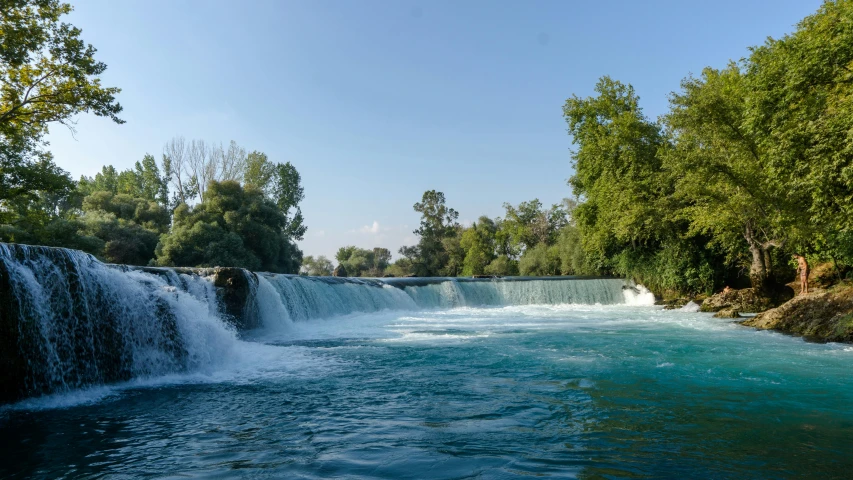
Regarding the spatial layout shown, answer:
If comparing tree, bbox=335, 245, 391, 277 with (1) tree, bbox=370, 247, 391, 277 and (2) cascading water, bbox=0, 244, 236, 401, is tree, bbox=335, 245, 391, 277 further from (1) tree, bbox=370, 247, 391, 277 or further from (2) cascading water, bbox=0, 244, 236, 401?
(2) cascading water, bbox=0, 244, 236, 401

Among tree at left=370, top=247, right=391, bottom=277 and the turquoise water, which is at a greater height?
tree at left=370, top=247, right=391, bottom=277

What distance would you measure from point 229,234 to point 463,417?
87.4ft

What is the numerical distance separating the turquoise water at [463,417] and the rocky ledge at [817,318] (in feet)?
4.07

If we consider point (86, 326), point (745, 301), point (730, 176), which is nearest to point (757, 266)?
point (745, 301)

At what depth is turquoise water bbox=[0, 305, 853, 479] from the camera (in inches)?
160

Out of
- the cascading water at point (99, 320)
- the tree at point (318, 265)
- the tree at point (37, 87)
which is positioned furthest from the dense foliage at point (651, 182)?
the tree at point (318, 265)

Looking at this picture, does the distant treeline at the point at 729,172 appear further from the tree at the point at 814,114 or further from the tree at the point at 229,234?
the tree at the point at 229,234

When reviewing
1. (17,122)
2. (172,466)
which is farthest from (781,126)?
(17,122)

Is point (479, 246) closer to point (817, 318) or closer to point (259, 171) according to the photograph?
point (259, 171)

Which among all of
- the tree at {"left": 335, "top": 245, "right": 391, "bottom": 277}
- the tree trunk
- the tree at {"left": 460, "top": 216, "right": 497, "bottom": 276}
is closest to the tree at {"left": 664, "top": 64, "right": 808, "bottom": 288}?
the tree trunk

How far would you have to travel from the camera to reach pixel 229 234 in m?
28.9

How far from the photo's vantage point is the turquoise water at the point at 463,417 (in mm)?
4066

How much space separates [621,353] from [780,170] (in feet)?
20.9

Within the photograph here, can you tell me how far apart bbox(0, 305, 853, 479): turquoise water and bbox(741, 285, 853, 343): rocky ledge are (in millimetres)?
1240
